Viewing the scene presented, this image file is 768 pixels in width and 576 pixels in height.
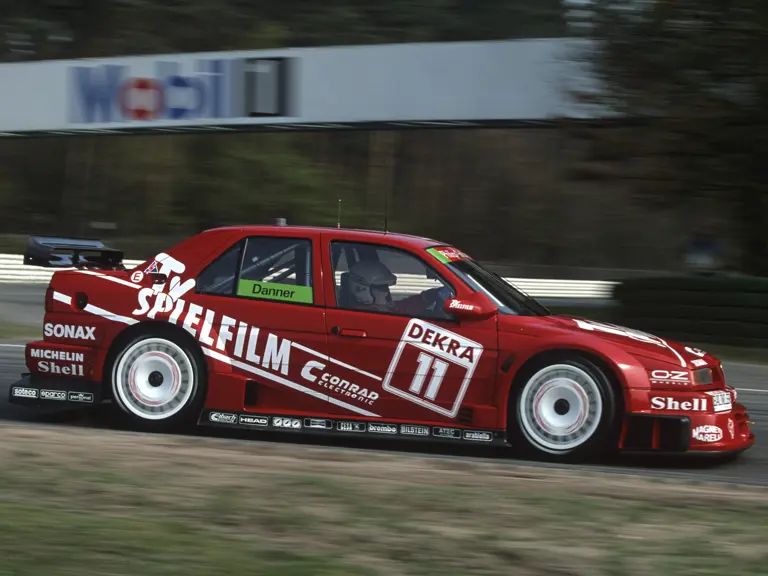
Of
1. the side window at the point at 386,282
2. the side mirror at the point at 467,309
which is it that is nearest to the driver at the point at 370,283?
the side window at the point at 386,282

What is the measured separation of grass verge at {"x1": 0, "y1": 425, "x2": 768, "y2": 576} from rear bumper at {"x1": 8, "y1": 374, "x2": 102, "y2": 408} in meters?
1.10

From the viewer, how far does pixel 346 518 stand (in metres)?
4.83

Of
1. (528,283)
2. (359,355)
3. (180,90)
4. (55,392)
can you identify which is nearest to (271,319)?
(359,355)

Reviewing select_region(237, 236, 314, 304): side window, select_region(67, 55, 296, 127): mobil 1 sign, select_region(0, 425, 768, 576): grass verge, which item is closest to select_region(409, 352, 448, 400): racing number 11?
select_region(0, 425, 768, 576): grass verge

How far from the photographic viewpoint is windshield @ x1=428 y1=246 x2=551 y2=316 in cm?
730

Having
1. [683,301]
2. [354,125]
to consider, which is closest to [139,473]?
[683,301]

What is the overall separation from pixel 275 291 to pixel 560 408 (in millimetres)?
2046

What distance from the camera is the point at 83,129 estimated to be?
938 inches

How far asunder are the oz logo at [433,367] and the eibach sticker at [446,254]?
1.78 feet

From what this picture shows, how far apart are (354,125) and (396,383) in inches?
602

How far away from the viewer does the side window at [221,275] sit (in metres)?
7.57

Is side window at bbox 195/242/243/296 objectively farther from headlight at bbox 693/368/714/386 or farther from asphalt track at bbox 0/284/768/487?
headlight at bbox 693/368/714/386

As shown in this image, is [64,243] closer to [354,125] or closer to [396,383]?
[354,125]

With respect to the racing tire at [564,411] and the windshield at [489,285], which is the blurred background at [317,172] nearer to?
the windshield at [489,285]
